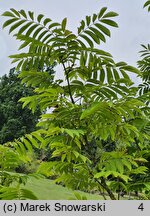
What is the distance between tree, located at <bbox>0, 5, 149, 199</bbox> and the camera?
171 cm

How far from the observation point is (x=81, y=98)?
1.82m

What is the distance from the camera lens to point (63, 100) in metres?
1.79

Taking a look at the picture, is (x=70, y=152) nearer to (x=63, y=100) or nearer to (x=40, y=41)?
(x=63, y=100)

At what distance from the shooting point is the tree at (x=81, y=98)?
1708 mm

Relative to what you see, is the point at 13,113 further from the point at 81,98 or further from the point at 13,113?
the point at 81,98

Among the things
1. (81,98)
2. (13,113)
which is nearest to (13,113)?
(13,113)

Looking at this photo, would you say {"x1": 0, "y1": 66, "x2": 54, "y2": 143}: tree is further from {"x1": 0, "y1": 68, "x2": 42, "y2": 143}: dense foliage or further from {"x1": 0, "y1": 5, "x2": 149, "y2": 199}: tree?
{"x1": 0, "y1": 5, "x2": 149, "y2": 199}: tree

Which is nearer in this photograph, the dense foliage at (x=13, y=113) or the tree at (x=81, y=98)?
the tree at (x=81, y=98)

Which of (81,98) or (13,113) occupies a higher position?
(13,113)

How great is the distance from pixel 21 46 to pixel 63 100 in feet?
1.27

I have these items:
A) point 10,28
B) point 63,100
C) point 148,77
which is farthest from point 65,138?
point 148,77

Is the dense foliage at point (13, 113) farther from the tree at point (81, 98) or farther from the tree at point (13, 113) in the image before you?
the tree at point (81, 98)

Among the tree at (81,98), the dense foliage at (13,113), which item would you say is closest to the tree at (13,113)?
the dense foliage at (13,113)

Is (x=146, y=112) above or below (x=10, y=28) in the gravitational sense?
below
